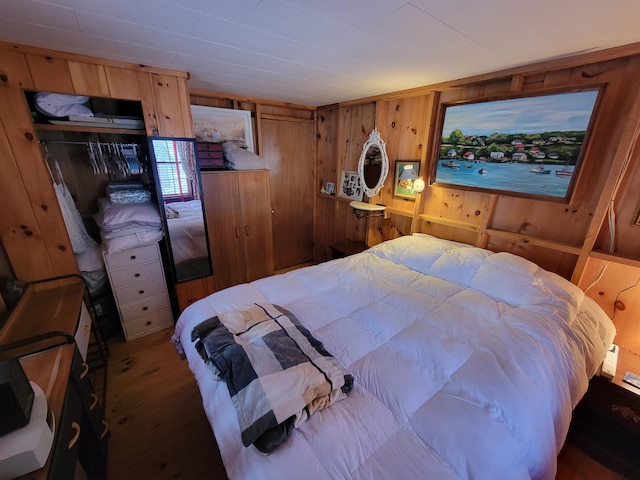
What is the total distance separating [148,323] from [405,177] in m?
2.96

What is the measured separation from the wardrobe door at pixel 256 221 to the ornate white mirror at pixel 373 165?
3.78 ft

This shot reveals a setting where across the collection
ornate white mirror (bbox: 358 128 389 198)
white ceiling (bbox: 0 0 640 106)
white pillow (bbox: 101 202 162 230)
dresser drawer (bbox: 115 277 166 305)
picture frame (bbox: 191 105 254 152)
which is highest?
white ceiling (bbox: 0 0 640 106)

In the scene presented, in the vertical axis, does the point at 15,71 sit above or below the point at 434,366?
above

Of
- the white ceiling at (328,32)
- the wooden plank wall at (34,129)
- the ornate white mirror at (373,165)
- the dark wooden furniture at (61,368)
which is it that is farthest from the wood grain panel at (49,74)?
the ornate white mirror at (373,165)

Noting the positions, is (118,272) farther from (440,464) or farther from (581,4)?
(581,4)

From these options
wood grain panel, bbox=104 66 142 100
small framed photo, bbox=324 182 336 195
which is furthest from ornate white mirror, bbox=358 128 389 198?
wood grain panel, bbox=104 66 142 100

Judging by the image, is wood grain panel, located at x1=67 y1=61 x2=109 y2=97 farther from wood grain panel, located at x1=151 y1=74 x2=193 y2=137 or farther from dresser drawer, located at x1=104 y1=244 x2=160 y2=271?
dresser drawer, located at x1=104 y1=244 x2=160 y2=271

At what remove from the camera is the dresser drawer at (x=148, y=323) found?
2350 mm

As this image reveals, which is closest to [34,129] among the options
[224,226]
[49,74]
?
[49,74]

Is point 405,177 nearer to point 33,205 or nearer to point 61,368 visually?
point 61,368

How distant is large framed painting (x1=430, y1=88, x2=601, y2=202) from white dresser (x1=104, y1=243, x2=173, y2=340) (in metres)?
2.82

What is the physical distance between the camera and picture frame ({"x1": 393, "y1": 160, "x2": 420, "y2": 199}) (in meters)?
2.61

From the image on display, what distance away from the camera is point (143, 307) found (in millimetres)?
2365

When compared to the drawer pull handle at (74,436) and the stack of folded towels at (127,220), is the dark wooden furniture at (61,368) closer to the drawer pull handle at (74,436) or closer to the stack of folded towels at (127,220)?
the drawer pull handle at (74,436)
